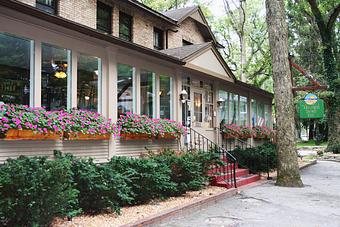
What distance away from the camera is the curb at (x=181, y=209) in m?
5.72

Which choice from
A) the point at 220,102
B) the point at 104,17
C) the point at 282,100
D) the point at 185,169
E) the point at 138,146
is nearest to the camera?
the point at 185,169

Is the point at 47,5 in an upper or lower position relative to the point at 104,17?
lower

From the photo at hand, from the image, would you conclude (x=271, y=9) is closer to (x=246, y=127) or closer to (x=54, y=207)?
(x=246, y=127)

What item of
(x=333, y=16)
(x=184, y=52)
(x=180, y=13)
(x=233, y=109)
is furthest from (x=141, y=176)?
(x=333, y=16)

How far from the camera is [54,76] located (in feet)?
23.7

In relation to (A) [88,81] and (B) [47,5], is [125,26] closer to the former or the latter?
(B) [47,5]

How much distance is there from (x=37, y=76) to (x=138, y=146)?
3.58 meters

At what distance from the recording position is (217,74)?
41.9 feet

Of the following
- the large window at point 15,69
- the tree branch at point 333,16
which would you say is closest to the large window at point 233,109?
the large window at point 15,69

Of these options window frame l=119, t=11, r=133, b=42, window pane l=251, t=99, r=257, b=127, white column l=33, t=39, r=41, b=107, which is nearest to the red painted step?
white column l=33, t=39, r=41, b=107

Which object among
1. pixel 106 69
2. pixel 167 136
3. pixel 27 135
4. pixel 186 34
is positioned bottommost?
pixel 167 136

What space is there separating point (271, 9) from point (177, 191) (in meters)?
6.95

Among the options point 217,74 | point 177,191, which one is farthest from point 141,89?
point 217,74

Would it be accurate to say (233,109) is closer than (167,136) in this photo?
No
